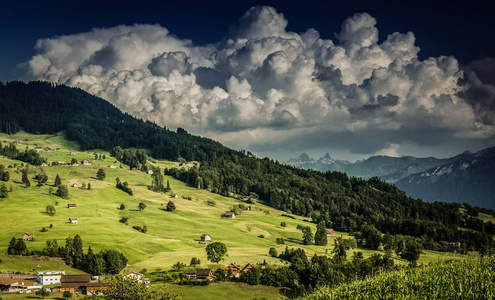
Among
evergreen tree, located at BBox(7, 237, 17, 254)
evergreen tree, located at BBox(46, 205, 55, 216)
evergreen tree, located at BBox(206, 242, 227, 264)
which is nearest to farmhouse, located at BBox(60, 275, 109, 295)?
evergreen tree, located at BBox(7, 237, 17, 254)

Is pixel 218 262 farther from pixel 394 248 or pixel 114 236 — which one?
pixel 394 248

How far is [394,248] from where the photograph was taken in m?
192

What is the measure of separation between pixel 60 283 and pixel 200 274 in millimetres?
45226

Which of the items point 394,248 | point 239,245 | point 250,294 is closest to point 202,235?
point 239,245

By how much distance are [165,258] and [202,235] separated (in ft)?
134

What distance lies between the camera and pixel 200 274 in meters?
118

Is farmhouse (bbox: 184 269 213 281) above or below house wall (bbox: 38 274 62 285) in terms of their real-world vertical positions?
above

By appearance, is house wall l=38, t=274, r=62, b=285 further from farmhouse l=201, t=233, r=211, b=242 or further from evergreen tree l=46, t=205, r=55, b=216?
evergreen tree l=46, t=205, r=55, b=216

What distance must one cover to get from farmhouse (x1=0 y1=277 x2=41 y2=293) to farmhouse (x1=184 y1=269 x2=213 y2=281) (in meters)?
45.6

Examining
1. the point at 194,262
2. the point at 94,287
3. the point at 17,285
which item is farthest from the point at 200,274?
the point at 17,285

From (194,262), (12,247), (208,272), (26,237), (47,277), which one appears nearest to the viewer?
(47,277)

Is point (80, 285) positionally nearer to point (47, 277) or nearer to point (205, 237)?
point (47, 277)

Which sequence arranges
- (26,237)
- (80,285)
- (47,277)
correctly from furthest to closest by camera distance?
(26,237) → (47,277) → (80,285)

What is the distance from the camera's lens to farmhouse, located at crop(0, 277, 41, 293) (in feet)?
340
